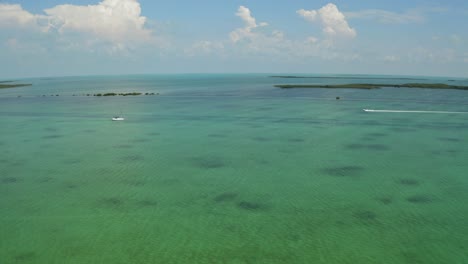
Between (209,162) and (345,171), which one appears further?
(209,162)

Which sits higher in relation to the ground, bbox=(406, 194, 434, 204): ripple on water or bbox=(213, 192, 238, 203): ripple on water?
bbox=(406, 194, 434, 204): ripple on water

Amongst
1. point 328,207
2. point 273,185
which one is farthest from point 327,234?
point 273,185

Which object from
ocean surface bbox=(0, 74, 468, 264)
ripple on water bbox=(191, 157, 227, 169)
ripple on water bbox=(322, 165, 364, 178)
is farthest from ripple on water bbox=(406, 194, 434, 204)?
ripple on water bbox=(191, 157, 227, 169)

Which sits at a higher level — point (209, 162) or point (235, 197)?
point (209, 162)

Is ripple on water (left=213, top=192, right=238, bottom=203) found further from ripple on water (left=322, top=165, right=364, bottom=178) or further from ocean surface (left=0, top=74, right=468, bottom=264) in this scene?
ripple on water (left=322, top=165, right=364, bottom=178)

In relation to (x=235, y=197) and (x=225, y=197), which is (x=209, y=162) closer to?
(x=225, y=197)

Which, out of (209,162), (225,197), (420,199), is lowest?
(225,197)

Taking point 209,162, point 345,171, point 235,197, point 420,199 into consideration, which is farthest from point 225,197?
point 420,199

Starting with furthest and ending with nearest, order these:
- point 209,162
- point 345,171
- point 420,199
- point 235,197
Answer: point 209,162
point 345,171
point 235,197
point 420,199

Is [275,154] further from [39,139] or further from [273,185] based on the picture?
[39,139]
